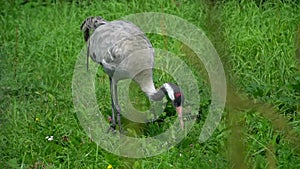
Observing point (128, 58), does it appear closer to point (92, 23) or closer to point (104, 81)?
point (92, 23)

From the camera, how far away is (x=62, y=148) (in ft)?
15.9

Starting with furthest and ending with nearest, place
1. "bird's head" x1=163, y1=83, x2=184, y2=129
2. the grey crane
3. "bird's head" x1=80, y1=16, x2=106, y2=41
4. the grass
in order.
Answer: "bird's head" x1=80, y1=16, x2=106, y2=41 → the grey crane → "bird's head" x1=163, y1=83, x2=184, y2=129 → the grass

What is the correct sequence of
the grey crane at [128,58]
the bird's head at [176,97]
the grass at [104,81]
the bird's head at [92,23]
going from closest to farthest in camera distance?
the grass at [104,81]
the bird's head at [176,97]
the grey crane at [128,58]
the bird's head at [92,23]

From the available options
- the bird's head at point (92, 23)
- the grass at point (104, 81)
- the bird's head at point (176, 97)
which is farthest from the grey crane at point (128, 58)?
the bird's head at point (92, 23)

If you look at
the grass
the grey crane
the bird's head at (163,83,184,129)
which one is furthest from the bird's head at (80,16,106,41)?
the bird's head at (163,83,184,129)

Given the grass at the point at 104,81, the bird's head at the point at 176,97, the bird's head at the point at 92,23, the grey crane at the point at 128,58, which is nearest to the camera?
the grass at the point at 104,81

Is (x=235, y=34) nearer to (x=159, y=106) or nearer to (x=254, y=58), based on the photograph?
(x=254, y=58)

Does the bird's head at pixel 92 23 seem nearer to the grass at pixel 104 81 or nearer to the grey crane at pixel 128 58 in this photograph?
the grey crane at pixel 128 58

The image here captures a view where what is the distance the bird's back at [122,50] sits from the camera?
491cm

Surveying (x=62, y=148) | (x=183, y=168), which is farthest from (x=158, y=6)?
(x=183, y=168)

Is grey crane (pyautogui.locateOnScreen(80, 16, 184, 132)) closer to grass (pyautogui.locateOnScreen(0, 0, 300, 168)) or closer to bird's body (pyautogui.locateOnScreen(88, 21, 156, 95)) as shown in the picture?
bird's body (pyautogui.locateOnScreen(88, 21, 156, 95))

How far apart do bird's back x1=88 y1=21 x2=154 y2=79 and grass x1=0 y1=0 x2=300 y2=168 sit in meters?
0.23

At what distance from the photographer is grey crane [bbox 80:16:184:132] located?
16.0 ft

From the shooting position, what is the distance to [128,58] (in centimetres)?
489
